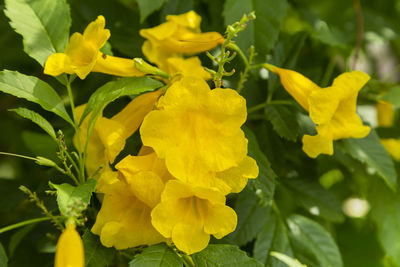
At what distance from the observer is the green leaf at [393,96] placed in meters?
1.64

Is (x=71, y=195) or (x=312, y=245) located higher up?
(x=71, y=195)

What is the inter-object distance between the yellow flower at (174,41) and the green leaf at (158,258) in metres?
0.48

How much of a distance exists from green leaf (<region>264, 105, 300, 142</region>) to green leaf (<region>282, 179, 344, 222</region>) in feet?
0.98

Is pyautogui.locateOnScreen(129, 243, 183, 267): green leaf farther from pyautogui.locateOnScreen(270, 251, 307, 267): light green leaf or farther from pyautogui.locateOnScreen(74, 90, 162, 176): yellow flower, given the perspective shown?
pyautogui.locateOnScreen(270, 251, 307, 267): light green leaf

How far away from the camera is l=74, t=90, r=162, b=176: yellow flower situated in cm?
107

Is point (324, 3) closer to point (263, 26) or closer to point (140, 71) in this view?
point (263, 26)

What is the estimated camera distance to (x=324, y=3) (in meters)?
2.58

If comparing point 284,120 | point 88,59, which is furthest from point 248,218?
point 88,59

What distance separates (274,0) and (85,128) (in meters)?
0.72

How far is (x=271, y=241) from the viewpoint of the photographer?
4.49ft

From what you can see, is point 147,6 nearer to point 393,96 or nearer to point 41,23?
point 41,23

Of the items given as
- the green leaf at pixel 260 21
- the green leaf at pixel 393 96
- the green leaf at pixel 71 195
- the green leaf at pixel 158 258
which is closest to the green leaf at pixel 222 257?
the green leaf at pixel 158 258

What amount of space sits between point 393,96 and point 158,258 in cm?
109

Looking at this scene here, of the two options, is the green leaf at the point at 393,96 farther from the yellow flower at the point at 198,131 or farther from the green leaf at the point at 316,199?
the yellow flower at the point at 198,131
